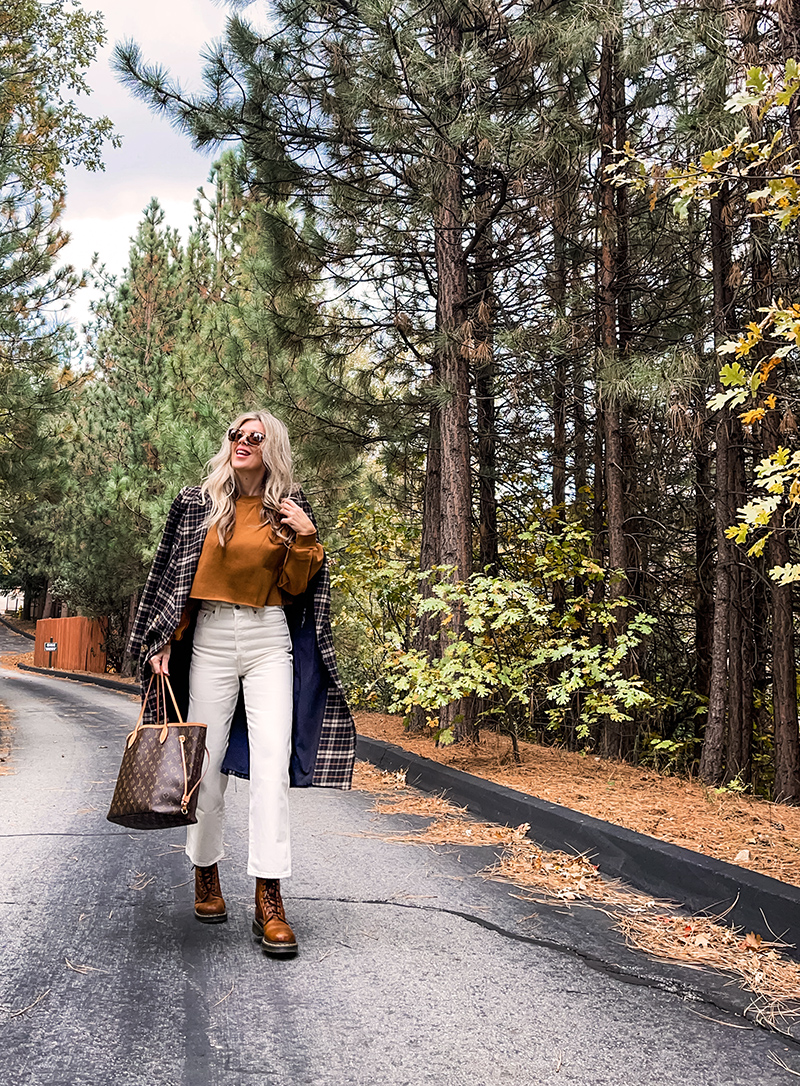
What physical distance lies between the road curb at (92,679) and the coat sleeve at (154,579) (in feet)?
50.0

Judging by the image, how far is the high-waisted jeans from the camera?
3.56 m

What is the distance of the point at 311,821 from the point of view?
232 inches

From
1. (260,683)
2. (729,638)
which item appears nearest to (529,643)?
(729,638)

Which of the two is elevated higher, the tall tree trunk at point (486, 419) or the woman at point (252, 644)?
the tall tree trunk at point (486, 419)

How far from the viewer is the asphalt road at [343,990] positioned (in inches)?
99.0

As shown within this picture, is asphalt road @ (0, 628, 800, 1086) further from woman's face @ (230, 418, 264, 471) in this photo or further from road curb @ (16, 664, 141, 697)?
road curb @ (16, 664, 141, 697)

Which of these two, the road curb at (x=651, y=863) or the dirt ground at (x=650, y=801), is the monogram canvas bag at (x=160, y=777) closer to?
the road curb at (x=651, y=863)

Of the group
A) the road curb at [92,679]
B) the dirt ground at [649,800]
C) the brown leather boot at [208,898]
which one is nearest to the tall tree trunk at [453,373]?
the dirt ground at [649,800]

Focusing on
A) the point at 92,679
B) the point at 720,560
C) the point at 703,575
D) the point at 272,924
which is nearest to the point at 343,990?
the point at 272,924

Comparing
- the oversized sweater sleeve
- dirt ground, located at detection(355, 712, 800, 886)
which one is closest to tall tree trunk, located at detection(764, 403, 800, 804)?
dirt ground, located at detection(355, 712, 800, 886)

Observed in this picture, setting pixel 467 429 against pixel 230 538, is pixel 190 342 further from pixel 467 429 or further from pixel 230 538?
pixel 230 538

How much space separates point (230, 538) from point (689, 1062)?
2315 millimetres

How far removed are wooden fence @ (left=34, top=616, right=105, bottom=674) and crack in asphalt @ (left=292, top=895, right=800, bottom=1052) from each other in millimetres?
23471

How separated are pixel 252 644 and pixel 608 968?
1.75 metres
